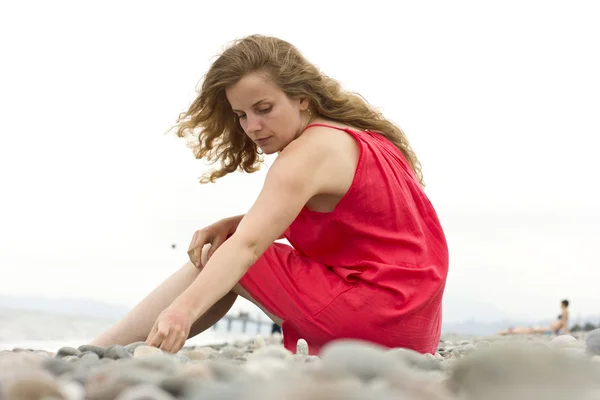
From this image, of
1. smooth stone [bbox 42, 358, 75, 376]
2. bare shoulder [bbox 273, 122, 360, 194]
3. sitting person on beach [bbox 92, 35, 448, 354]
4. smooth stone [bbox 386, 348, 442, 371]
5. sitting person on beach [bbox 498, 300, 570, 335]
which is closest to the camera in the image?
smooth stone [bbox 42, 358, 75, 376]

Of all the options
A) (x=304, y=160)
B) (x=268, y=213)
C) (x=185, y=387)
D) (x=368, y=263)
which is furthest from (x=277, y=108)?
(x=185, y=387)

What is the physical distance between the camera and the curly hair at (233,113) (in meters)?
3.19

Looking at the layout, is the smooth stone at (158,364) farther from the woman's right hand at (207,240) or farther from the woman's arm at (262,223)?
the woman's right hand at (207,240)

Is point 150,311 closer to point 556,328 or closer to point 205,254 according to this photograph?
point 205,254

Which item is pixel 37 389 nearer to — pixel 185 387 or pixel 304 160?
pixel 185 387

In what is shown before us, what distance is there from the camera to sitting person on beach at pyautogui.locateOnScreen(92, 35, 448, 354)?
121 inches

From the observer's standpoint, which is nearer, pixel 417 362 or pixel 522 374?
pixel 522 374

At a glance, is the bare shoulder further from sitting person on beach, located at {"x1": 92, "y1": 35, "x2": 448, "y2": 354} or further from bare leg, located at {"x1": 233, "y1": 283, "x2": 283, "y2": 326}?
bare leg, located at {"x1": 233, "y1": 283, "x2": 283, "y2": 326}

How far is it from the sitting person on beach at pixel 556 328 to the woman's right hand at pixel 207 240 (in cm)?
1184

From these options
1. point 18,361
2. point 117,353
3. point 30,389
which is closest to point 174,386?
point 30,389

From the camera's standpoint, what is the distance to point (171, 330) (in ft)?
8.43

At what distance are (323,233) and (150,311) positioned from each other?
37.3 inches

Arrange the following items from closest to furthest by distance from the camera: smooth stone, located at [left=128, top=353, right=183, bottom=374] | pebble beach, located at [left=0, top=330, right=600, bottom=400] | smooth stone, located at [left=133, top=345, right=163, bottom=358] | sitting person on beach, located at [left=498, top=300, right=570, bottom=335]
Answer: pebble beach, located at [left=0, top=330, right=600, bottom=400], smooth stone, located at [left=128, top=353, right=183, bottom=374], smooth stone, located at [left=133, top=345, right=163, bottom=358], sitting person on beach, located at [left=498, top=300, right=570, bottom=335]

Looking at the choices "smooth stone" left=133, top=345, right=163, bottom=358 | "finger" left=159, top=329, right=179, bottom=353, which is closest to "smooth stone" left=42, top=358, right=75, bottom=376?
"smooth stone" left=133, top=345, right=163, bottom=358
